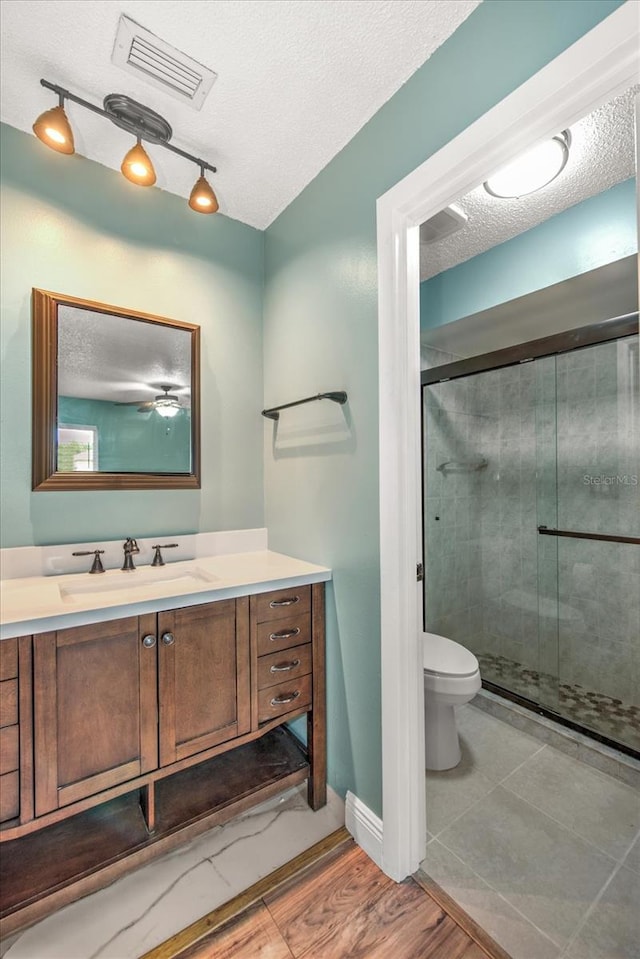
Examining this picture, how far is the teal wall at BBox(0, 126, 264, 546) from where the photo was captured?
1492 millimetres

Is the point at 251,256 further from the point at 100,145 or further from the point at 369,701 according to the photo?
the point at 369,701

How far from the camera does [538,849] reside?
1382 mm

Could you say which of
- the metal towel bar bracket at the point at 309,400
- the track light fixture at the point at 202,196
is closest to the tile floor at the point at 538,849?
the metal towel bar bracket at the point at 309,400

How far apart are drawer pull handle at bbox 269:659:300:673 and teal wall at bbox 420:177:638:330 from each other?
194 centimetres

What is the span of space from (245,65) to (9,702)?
6.22 ft

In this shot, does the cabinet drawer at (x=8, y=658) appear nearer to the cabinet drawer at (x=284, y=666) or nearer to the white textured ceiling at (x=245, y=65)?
the cabinet drawer at (x=284, y=666)

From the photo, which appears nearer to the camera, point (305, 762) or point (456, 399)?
point (305, 762)

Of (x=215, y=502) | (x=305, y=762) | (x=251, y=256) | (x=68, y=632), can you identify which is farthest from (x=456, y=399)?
(x=68, y=632)

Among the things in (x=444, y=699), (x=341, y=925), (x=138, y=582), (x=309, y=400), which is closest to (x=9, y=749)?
(x=138, y=582)

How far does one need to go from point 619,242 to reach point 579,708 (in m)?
2.17

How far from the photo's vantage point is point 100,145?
1.56 metres

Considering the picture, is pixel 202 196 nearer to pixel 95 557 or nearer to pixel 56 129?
pixel 56 129

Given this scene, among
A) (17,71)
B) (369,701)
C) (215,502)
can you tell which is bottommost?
(369,701)

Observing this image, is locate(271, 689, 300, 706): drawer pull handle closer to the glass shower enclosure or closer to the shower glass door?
the glass shower enclosure
